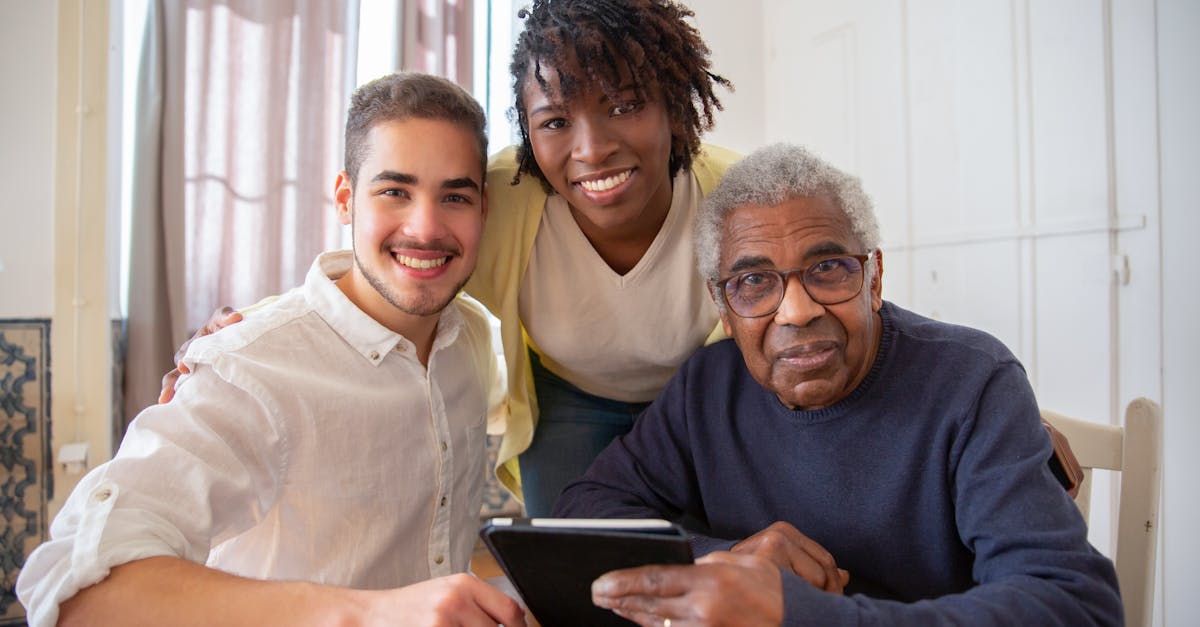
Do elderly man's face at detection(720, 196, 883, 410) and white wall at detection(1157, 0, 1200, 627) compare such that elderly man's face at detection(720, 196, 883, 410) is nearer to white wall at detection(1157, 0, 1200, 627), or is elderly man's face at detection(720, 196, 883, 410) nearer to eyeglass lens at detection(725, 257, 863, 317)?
eyeglass lens at detection(725, 257, 863, 317)

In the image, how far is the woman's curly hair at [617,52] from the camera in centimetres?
154

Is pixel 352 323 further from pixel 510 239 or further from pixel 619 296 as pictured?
pixel 619 296

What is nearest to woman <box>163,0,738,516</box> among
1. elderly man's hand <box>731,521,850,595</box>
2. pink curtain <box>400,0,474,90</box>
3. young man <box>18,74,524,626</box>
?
young man <box>18,74,524,626</box>

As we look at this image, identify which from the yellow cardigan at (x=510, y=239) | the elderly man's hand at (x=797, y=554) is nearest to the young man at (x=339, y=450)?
the yellow cardigan at (x=510, y=239)

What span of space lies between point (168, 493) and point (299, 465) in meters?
0.28

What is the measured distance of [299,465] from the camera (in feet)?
4.26

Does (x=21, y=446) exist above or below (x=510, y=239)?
below

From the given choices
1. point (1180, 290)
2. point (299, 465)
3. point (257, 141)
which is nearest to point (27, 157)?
point (257, 141)

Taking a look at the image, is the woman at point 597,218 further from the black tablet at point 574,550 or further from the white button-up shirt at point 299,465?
the black tablet at point 574,550

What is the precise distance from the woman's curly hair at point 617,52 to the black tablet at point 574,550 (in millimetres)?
971

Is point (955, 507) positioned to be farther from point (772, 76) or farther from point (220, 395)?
point (772, 76)

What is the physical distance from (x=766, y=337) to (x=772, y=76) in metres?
3.61

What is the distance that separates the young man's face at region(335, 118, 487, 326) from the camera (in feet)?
4.64

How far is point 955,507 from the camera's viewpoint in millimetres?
1208
